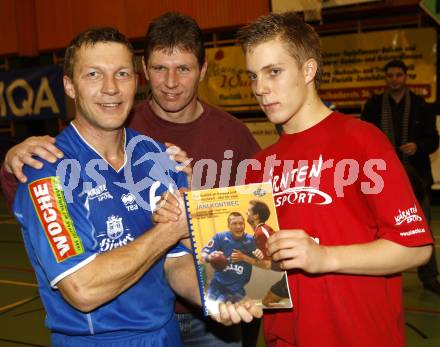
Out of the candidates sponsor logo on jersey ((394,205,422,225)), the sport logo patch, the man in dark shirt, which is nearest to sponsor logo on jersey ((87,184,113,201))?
the sport logo patch

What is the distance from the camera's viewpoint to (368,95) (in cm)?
988

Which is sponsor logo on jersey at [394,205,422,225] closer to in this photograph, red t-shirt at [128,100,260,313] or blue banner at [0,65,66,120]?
red t-shirt at [128,100,260,313]

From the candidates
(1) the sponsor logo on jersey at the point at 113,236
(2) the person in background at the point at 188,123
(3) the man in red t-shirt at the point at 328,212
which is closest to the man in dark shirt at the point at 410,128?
(2) the person in background at the point at 188,123

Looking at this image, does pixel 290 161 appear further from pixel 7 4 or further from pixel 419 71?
pixel 7 4

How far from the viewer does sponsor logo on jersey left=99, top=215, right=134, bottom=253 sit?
198 cm

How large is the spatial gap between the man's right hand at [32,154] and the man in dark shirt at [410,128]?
4313 millimetres

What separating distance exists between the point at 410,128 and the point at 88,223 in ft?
15.3

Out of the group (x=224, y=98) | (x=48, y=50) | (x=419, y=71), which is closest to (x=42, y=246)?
(x=419, y=71)

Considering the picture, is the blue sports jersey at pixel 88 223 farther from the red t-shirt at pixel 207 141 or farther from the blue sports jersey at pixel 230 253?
the red t-shirt at pixel 207 141

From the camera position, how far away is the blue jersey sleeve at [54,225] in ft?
6.04

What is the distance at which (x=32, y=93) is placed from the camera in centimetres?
1349

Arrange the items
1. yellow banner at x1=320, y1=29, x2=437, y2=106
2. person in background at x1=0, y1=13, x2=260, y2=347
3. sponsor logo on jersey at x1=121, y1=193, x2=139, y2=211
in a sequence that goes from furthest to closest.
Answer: yellow banner at x1=320, y1=29, x2=437, y2=106
person in background at x1=0, y1=13, x2=260, y2=347
sponsor logo on jersey at x1=121, y1=193, x2=139, y2=211

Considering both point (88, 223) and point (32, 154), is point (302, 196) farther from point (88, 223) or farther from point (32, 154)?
point (32, 154)

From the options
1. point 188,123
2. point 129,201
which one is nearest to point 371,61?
point 188,123
